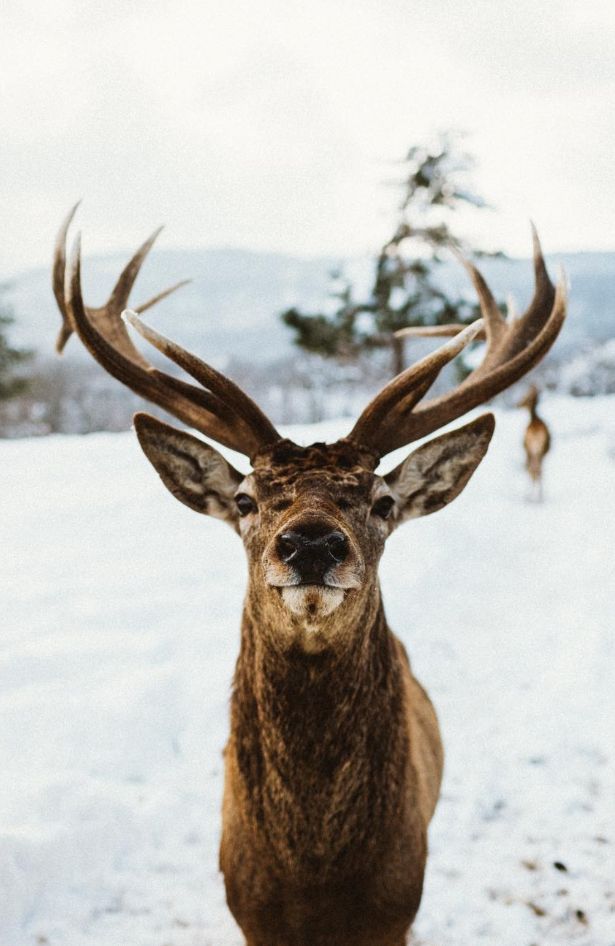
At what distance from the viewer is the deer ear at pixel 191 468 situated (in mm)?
2859

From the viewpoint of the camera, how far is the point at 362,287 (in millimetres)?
20844

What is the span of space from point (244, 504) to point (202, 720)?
265 centimetres

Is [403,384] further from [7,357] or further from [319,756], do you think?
[7,357]

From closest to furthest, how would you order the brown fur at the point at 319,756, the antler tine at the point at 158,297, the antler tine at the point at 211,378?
the brown fur at the point at 319,756 < the antler tine at the point at 211,378 < the antler tine at the point at 158,297

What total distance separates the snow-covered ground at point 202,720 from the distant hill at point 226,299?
21364 millimetres

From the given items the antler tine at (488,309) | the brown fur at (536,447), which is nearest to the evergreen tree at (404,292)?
the brown fur at (536,447)

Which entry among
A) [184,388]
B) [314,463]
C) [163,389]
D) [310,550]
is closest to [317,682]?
[310,550]

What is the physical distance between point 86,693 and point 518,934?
2863 mm

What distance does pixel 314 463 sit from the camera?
2586mm

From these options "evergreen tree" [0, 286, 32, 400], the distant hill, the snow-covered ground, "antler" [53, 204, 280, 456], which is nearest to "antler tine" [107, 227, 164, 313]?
"antler" [53, 204, 280, 456]

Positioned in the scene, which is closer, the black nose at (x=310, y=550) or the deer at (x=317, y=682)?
the black nose at (x=310, y=550)

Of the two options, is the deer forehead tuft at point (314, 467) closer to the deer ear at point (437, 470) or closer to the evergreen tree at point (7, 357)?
the deer ear at point (437, 470)

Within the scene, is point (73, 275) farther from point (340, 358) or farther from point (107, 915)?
point (340, 358)

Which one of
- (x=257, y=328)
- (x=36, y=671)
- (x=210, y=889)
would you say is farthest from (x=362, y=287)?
(x=257, y=328)
